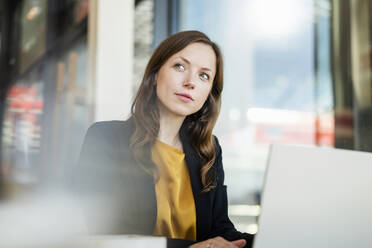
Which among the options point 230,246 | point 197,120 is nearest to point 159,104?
point 197,120

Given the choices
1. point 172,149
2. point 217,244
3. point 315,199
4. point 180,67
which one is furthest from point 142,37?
point 315,199

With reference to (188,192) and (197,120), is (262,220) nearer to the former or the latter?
(188,192)

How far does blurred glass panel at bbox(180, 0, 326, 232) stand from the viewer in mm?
2414

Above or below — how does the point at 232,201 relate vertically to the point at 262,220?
below

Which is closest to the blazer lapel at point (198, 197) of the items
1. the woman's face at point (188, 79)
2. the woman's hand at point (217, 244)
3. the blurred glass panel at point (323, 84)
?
the woman's face at point (188, 79)

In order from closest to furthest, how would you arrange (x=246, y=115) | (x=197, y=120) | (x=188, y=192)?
1. (x=188, y=192)
2. (x=197, y=120)
3. (x=246, y=115)

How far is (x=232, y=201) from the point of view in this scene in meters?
2.37

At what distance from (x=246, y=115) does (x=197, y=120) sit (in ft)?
3.54

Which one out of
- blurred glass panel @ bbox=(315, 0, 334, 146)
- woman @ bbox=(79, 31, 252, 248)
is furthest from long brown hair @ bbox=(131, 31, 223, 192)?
blurred glass panel @ bbox=(315, 0, 334, 146)

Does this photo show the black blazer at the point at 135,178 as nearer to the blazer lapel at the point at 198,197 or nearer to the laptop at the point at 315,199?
the blazer lapel at the point at 198,197

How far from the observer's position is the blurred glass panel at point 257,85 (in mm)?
2414

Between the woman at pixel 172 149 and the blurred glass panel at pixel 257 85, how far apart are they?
3.35 ft

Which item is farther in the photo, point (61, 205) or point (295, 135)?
point (295, 135)

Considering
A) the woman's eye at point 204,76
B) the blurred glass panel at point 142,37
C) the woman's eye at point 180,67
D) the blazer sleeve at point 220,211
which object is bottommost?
the blazer sleeve at point 220,211
